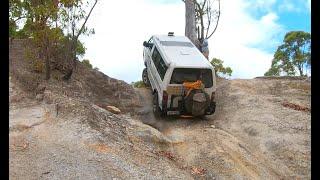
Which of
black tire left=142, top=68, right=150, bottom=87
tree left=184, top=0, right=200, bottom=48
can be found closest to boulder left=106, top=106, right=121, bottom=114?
black tire left=142, top=68, right=150, bottom=87

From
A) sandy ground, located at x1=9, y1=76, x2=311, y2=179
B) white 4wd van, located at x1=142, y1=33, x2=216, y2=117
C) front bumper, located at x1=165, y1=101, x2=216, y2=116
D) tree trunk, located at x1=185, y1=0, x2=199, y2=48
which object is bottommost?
sandy ground, located at x1=9, y1=76, x2=311, y2=179

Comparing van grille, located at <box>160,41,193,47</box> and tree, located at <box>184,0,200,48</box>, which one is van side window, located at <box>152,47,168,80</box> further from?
tree, located at <box>184,0,200,48</box>

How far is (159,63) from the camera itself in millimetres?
18594

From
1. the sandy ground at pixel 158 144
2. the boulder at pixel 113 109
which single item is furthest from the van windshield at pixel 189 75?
the boulder at pixel 113 109

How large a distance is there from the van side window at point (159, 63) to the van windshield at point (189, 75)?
0.51 metres

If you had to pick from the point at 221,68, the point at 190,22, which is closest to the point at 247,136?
the point at 190,22

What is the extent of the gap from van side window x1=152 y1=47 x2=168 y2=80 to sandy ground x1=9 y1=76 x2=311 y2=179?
179cm

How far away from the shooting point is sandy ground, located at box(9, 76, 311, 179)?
12383 millimetres

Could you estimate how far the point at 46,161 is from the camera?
1223 cm

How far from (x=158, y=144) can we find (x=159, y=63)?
4299mm

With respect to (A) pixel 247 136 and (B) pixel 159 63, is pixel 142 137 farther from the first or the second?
(B) pixel 159 63

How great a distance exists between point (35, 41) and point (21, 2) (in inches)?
59.2

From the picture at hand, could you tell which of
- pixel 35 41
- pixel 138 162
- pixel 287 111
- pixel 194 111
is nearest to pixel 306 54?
pixel 287 111

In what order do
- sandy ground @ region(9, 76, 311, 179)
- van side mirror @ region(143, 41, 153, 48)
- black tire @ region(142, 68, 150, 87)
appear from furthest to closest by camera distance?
black tire @ region(142, 68, 150, 87), van side mirror @ region(143, 41, 153, 48), sandy ground @ region(9, 76, 311, 179)
